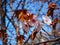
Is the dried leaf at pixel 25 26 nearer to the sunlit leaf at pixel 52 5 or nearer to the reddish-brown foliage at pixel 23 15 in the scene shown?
the reddish-brown foliage at pixel 23 15

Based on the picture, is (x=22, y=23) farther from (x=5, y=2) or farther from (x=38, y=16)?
(x=5, y=2)

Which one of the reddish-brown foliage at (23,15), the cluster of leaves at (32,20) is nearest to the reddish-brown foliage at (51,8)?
the cluster of leaves at (32,20)

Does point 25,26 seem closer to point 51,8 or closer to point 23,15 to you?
point 23,15

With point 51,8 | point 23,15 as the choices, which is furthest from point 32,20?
point 51,8

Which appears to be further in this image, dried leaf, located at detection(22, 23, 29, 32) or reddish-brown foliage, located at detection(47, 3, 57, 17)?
dried leaf, located at detection(22, 23, 29, 32)

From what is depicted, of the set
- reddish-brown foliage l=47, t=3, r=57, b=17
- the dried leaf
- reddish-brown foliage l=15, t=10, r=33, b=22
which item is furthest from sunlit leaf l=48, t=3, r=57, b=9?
the dried leaf

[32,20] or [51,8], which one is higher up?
[51,8]

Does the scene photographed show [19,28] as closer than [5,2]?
Yes

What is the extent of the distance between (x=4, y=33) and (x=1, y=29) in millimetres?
81

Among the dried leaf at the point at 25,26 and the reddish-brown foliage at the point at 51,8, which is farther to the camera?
the dried leaf at the point at 25,26

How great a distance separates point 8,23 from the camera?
120 inches

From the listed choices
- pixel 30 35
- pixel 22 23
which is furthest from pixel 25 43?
pixel 22 23

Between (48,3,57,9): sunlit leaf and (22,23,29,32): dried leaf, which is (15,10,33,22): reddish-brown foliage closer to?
(22,23,29,32): dried leaf

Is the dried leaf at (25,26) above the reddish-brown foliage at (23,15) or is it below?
below
